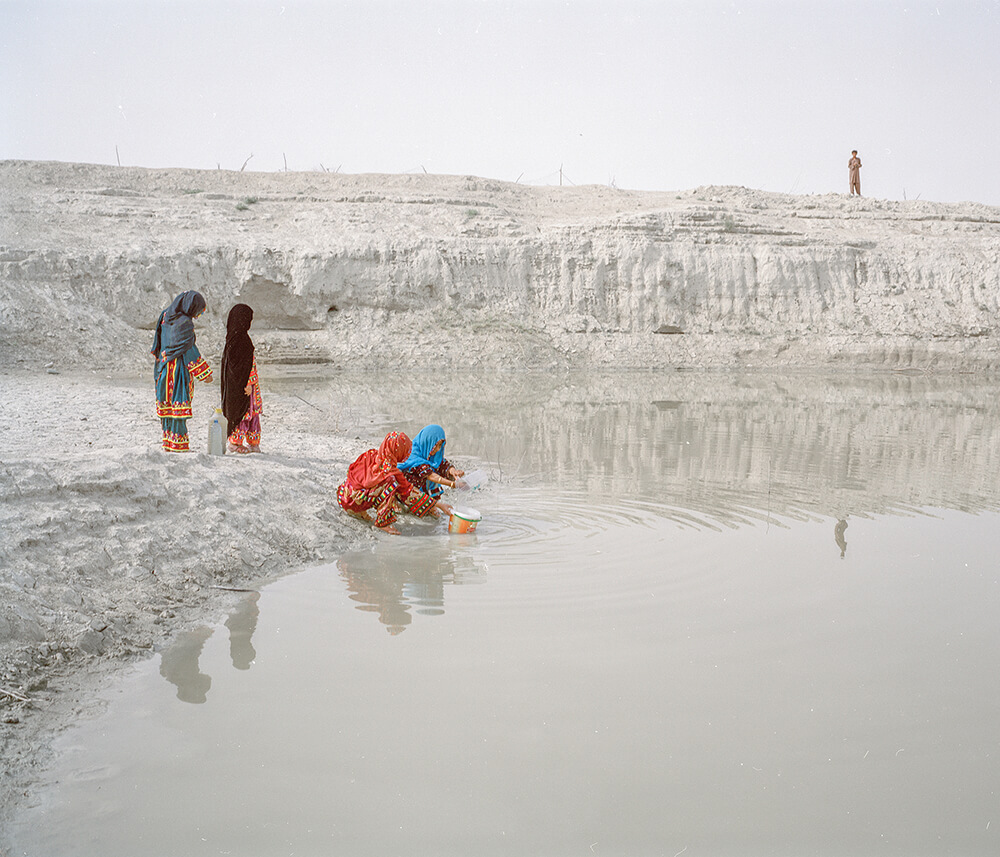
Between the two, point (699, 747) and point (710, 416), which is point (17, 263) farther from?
point (699, 747)

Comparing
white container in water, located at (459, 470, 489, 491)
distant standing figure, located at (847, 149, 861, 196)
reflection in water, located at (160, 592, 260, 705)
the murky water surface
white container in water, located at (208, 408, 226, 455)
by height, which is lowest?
the murky water surface

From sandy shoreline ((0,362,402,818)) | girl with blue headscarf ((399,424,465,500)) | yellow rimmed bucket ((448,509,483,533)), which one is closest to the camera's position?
sandy shoreline ((0,362,402,818))

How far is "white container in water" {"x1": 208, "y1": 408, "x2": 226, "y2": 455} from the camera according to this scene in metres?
7.47

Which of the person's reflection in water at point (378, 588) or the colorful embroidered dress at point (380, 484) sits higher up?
the colorful embroidered dress at point (380, 484)

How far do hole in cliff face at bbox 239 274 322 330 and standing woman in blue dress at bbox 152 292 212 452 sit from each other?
58.8 feet

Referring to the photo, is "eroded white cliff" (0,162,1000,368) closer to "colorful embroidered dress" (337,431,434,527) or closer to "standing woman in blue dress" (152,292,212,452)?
"standing woman in blue dress" (152,292,212,452)

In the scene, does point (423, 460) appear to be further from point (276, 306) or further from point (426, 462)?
point (276, 306)

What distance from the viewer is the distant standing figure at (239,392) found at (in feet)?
26.6

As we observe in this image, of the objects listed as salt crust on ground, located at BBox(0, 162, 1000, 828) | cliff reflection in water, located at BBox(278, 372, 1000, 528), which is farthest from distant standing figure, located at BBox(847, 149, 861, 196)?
cliff reflection in water, located at BBox(278, 372, 1000, 528)

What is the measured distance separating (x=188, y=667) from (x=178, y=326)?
3831 mm

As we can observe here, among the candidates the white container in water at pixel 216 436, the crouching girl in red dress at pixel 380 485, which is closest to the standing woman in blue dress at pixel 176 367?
the white container in water at pixel 216 436

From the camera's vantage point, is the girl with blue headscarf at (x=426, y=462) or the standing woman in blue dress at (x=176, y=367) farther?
the standing woman in blue dress at (x=176, y=367)

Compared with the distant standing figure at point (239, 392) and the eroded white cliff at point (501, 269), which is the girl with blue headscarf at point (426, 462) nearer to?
the distant standing figure at point (239, 392)

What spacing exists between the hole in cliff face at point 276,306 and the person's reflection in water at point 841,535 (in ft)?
65.0
